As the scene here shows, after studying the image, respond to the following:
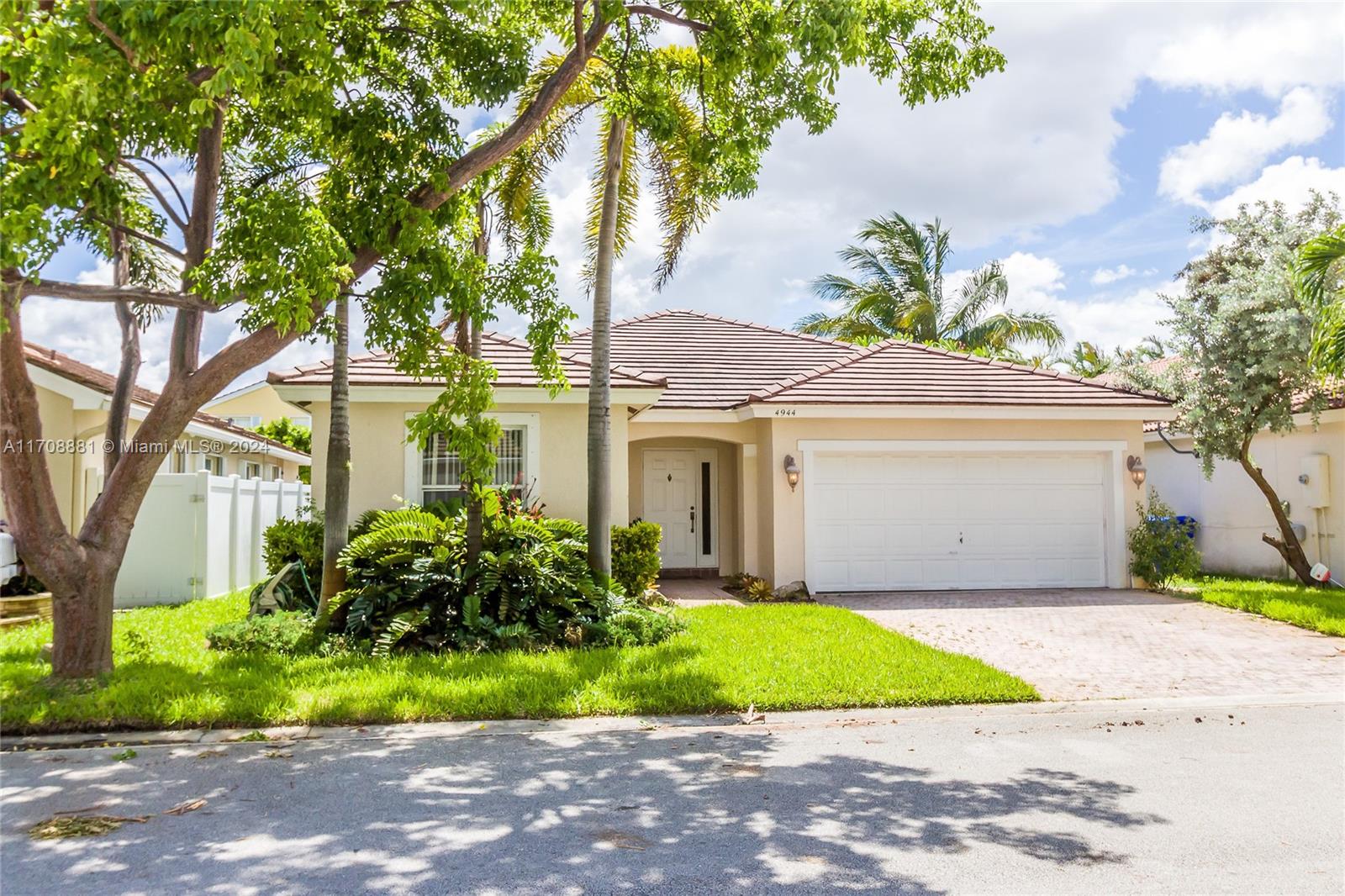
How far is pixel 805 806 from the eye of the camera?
5141 millimetres

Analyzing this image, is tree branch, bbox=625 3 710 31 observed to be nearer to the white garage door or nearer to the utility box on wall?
the white garage door

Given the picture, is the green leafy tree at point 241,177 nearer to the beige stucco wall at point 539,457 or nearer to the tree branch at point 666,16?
the tree branch at point 666,16

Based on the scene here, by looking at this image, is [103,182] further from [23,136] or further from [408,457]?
[408,457]

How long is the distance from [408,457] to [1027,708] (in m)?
8.68

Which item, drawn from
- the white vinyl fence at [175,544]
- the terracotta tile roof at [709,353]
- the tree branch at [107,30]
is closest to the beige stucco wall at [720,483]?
the terracotta tile roof at [709,353]

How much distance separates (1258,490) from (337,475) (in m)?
16.0

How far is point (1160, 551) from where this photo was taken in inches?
579

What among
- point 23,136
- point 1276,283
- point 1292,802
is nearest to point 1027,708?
point 1292,802

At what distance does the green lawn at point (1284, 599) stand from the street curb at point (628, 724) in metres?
3.86

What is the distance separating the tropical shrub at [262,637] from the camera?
9.10 metres

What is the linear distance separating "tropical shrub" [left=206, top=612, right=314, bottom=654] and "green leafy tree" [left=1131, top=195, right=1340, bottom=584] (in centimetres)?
1351

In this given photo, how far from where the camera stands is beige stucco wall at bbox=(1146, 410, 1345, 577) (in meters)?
15.0

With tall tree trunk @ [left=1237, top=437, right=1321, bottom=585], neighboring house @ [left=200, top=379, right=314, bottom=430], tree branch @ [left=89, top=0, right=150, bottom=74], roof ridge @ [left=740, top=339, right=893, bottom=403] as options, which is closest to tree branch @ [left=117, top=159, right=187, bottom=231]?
tree branch @ [left=89, top=0, right=150, bottom=74]

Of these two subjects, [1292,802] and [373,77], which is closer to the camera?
[1292,802]
